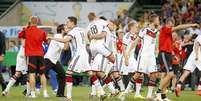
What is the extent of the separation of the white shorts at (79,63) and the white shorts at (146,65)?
6.08 ft

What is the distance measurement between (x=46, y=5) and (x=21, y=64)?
1757 cm

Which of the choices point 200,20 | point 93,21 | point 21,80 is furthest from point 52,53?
point 200,20

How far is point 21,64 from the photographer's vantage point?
25.2m

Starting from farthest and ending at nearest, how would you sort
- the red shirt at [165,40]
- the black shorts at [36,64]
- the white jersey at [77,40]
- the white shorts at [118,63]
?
the white shorts at [118,63]
the black shorts at [36,64]
the red shirt at [165,40]
the white jersey at [77,40]

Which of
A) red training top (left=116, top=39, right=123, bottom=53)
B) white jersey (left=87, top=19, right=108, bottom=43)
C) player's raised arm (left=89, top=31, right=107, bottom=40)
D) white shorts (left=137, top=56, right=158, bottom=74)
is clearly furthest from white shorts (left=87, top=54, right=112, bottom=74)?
red training top (left=116, top=39, right=123, bottom=53)

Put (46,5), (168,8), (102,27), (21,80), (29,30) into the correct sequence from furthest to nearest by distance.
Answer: (46,5)
(168,8)
(21,80)
(29,30)
(102,27)

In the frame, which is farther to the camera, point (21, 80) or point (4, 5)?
point (4, 5)

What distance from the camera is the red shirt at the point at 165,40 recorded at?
22234 mm

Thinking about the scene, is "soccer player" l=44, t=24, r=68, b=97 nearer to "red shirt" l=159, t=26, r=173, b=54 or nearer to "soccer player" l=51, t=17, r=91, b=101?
"soccer player" l=51, t=17, r=91, b=101

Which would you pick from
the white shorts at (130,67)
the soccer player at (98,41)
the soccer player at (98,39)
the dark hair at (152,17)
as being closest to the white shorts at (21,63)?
the white shorts at (130,67)

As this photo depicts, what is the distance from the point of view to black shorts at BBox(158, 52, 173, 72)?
22.1 meters

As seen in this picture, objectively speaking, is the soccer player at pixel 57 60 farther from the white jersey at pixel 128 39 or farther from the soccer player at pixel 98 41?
the white jersey at pixel 128 39

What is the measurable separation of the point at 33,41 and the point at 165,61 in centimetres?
419

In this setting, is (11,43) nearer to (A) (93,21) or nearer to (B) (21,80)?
(B) (21,80)
